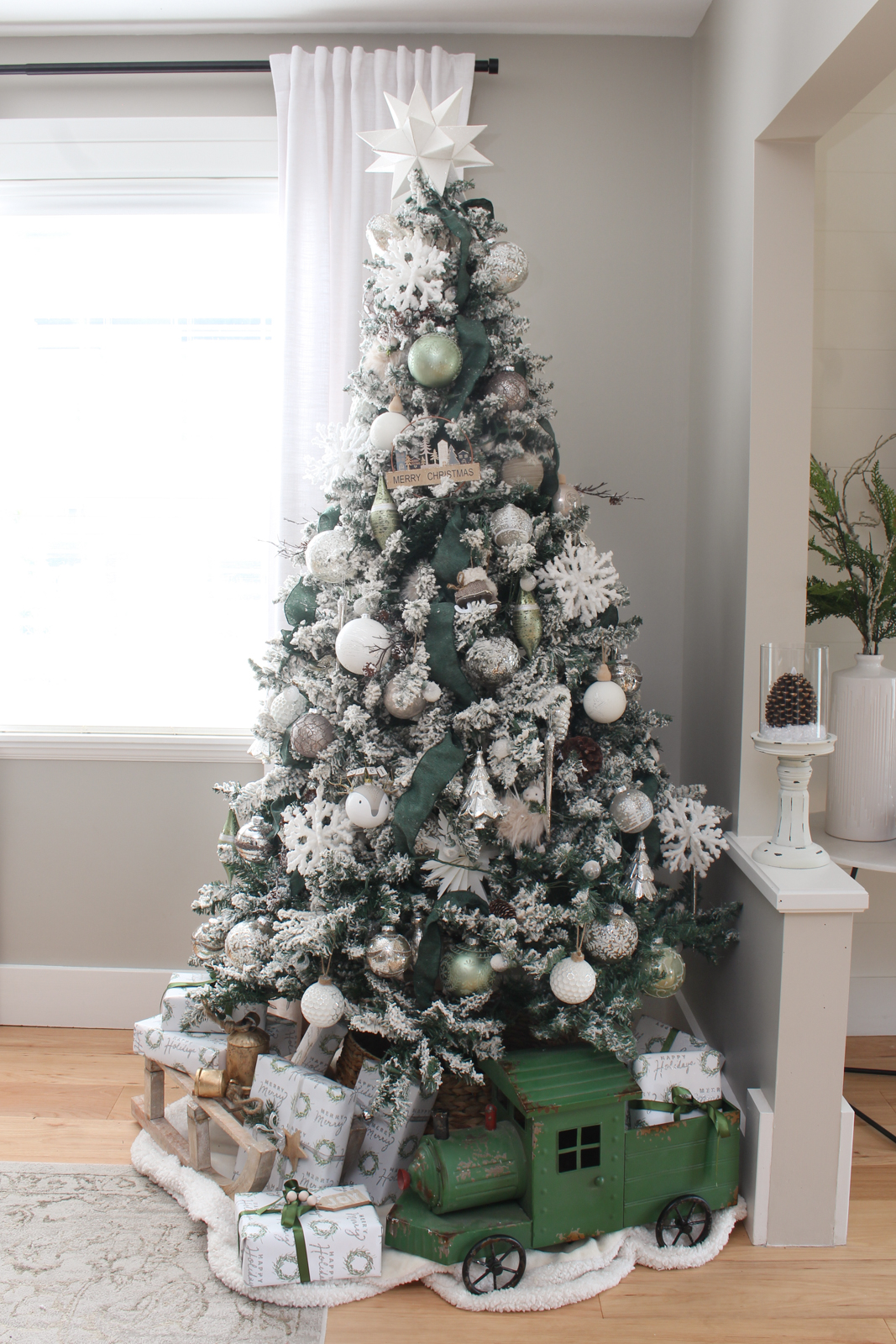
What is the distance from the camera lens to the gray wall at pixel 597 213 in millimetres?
2467

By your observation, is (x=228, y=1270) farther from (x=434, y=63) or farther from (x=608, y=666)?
(x=434, y=63)

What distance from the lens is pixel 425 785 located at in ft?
5.71

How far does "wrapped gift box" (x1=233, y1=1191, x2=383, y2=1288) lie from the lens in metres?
1.61

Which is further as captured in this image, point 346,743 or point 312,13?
point 312,13

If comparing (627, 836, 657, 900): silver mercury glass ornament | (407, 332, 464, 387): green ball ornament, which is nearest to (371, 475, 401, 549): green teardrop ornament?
(407, 332, 464, 387): green ball ornament

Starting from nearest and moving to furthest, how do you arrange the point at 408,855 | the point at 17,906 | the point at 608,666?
1. the point at 408,855
2. the point at 608,666
3. the point at 17,906

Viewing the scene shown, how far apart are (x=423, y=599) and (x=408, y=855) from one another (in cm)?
50

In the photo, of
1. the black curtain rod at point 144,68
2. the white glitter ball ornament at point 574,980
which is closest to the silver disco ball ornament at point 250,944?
the white glitter ball ornament at point 574,980

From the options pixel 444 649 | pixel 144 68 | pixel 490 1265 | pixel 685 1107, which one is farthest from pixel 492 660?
pixel 144 68

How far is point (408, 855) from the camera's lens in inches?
71.2

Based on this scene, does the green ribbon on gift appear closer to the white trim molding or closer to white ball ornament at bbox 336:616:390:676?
white ball ornament at bbox 336:616:390:676

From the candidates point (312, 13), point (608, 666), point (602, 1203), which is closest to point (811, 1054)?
point (602, 1203)

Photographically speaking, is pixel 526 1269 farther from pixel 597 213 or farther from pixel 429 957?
pixel 597 213

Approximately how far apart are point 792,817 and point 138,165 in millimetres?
2328
